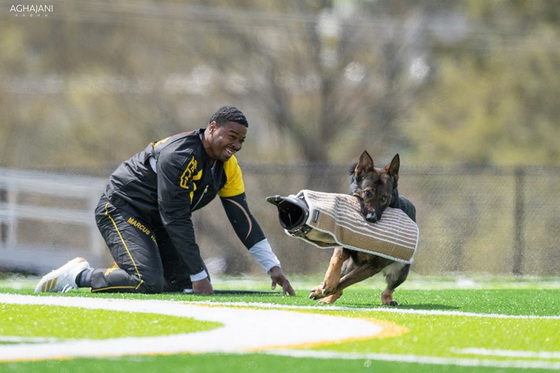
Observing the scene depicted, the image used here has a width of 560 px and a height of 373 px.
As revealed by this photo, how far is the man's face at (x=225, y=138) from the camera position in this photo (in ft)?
30.0

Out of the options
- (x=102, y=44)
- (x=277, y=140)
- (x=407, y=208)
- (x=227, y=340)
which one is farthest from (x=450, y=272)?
(x=102, y=44)

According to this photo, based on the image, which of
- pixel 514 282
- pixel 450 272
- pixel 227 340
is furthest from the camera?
→ pixel 450 272

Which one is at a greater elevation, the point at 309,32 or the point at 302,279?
the point at 309,32

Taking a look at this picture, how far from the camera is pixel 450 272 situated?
17.7m

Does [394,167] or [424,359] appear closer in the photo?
[424,359]

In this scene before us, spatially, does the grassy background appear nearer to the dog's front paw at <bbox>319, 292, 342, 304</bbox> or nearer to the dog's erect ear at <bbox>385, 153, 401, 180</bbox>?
the dog's front paw at <bbox>319, 292, 342, 304</bbox>

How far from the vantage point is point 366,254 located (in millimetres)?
8758

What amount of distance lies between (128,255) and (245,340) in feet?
12.9

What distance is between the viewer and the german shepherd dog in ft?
28.2

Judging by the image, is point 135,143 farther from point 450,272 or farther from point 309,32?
point 450,272

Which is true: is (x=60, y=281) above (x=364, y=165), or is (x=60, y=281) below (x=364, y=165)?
below

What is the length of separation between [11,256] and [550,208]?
9634 mm

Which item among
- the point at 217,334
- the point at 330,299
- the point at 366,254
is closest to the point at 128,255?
the point at 330,299

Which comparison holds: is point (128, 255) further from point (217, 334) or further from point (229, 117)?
point (217, 334)
